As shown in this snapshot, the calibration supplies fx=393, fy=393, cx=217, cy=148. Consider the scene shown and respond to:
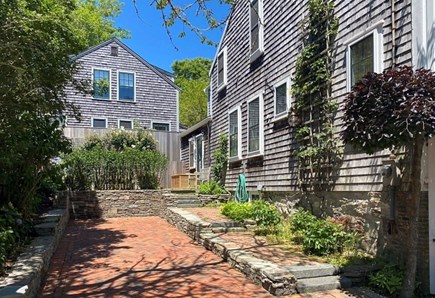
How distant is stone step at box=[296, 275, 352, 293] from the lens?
5.11m

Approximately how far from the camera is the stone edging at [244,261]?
5.09 meters

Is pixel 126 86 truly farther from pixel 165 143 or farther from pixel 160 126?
pixel 165 143

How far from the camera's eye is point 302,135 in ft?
27.5

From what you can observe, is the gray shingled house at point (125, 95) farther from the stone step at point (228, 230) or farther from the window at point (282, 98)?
the stone step at point (228, 230)

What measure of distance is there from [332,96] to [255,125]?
13.3 ft

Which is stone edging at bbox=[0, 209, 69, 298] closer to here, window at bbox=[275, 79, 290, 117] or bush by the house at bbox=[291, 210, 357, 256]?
bush by the house at bbox=[291, 210, 357, 256]

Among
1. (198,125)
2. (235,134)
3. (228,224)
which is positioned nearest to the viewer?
(228,224)

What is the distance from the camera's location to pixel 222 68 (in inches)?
593

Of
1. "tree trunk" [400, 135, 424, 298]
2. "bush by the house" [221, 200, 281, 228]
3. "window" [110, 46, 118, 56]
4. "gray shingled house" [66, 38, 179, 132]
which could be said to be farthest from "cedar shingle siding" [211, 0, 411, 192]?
"window" [110, 46, 118, 56]

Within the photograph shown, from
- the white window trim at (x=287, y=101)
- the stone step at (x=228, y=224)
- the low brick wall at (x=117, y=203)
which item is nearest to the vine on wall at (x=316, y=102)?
the white window trim at (x=287, y=101)

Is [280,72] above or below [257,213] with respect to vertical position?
above

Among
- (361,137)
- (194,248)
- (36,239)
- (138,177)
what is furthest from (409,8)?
(138,177)

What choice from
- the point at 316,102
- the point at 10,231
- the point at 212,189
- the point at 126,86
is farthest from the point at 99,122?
the point at 10,231

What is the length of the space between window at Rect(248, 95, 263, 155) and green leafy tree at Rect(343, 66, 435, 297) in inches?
239
